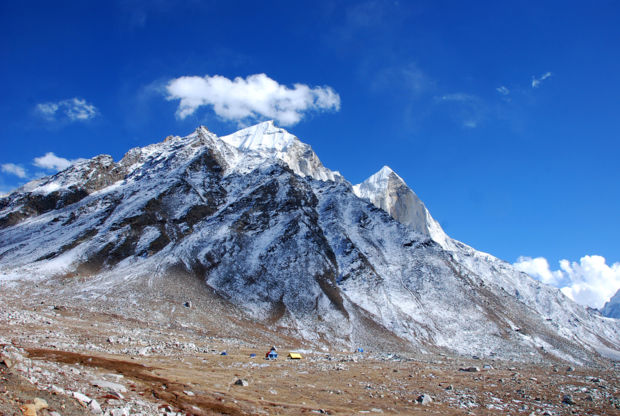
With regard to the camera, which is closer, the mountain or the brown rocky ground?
the brown rocky ground

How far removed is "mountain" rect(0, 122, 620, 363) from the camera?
100438mm

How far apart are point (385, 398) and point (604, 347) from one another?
201883mm

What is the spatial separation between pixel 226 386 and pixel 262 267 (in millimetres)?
100721

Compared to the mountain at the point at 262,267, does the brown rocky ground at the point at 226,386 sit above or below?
below

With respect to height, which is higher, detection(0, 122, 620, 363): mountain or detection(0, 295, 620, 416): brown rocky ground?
detection(0, 122, 620, 363): mountain

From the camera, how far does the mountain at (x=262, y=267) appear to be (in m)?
100

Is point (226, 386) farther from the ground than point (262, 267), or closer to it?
closer to it

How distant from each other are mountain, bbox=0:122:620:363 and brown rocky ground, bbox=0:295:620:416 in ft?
159

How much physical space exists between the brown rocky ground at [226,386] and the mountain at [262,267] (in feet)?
159

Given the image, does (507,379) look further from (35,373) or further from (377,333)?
(377,333)

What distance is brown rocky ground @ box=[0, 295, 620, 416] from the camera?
720 inches

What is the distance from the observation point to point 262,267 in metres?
127

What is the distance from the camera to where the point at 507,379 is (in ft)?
121

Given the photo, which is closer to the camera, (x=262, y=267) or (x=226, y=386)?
(x=226, y=386)
